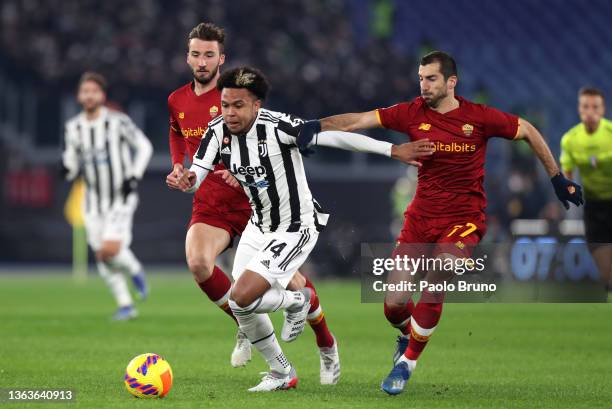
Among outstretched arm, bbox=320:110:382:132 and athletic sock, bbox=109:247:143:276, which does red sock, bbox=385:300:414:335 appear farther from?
athletic sock, bbox=109:247:143:276

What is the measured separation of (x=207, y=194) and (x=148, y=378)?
2.02m

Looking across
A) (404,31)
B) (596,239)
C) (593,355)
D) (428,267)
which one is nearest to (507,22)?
(404,31)

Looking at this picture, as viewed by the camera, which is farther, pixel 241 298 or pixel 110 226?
pixel 110 226

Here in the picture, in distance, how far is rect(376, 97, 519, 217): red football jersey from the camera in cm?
750

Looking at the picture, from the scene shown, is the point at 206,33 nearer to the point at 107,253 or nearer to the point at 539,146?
the point at 539,146

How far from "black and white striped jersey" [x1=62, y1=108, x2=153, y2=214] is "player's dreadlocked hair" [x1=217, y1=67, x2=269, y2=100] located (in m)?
6.16

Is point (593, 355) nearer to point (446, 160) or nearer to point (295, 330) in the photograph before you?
point (446, 160)

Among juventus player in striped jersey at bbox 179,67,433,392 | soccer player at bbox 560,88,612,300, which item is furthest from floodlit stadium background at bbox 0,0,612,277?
juventus player in striped jersey at bbox 179,67,433,392

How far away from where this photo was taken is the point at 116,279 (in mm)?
12953

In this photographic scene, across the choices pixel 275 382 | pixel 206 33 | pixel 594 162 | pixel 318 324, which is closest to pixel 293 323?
pixel 275 382

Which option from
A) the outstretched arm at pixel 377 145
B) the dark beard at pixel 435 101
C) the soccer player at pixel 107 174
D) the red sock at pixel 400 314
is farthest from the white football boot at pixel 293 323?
the soccer player at pixel 107 174

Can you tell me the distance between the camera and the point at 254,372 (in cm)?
818

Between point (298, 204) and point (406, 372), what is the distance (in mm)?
1226

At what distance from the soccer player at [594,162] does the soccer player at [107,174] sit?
4.66 meters
